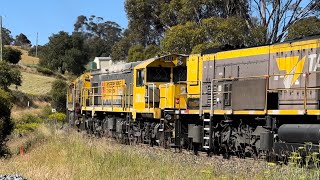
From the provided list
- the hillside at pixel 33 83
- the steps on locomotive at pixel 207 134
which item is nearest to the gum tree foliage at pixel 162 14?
the steps on locomotive at pixel 207 134

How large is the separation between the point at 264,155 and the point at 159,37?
26.7 meters

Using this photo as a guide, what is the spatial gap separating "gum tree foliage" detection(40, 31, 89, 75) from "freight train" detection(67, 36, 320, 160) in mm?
62264

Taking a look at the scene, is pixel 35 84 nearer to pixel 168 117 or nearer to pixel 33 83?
pixel 33 83

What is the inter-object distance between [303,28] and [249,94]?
13750mm

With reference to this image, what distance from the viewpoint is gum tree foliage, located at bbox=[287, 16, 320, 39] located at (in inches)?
955

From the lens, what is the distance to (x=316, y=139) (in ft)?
32.4

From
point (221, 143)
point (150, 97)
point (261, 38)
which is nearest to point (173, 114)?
point (150, 97)

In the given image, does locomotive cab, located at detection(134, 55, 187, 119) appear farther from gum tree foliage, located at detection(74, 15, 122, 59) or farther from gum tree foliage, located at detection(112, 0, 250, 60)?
gum tree foliage, located at detection(74, 15, 122, 59)

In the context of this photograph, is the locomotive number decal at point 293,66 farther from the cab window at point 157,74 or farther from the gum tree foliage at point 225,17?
the gum tree foliage at point 225,17

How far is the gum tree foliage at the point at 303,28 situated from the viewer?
79.6 ft

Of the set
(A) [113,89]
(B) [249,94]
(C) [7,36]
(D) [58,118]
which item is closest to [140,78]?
(A) [113,89]

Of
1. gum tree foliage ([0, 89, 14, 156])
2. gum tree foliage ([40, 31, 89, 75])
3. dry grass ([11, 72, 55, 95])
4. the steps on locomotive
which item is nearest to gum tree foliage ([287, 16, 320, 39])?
the steps on locomotive

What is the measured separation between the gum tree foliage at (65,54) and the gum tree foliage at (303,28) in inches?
2346

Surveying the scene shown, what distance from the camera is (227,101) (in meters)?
13.3
